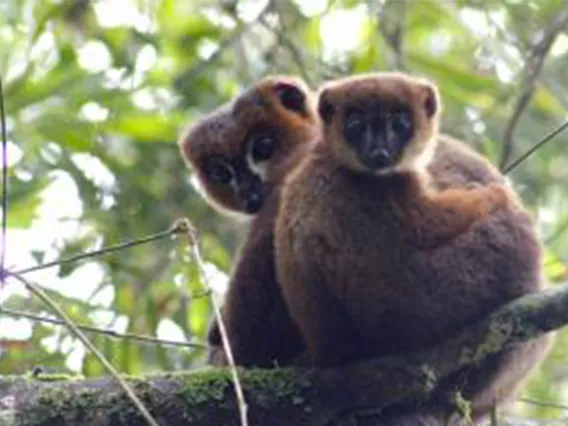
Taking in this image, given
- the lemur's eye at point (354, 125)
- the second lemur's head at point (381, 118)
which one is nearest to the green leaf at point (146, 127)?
the second lemur's head at point (381, 118)

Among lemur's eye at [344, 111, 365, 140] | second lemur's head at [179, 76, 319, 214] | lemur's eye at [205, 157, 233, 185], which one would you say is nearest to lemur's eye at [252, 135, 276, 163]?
second lemur's head at [179, 76, 319, 214]

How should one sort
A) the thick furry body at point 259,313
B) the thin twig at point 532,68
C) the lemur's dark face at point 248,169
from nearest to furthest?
the thick furry body at point 259,313 → the lemur's dark face at point 248,169 → the thin twig at point 532,68

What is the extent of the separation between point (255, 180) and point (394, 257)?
155 centimetres

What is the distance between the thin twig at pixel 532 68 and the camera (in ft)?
32.0

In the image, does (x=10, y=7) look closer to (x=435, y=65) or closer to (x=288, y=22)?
(x=288, y=22)

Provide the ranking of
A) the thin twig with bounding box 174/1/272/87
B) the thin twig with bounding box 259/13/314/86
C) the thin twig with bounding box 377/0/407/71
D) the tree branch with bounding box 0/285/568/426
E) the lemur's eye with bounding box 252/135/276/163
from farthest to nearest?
the thin twig with bounding box 174/1/272/87, the thin twig with bounding box 259/13/314/86, the thin twig with bounding box 377/0/407/71, the lemur's eye with bounding box 252/135/276/163, the tree branch with bounding box 0/285/568/426

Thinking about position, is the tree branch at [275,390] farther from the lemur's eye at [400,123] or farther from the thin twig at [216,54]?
the thin twig at [216,54]

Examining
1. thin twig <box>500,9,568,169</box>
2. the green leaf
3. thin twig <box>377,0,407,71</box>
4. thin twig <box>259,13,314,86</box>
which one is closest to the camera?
thin twig <box>500,9,568,169</box>

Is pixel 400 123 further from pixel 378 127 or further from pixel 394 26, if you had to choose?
pixel 394 26

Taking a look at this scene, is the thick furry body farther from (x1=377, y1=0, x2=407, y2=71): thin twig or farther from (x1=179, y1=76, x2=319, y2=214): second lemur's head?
(x1=377, y1=0, x2=407, y2=71): thin twig

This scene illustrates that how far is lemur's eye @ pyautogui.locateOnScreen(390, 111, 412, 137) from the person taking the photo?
6.86 meters

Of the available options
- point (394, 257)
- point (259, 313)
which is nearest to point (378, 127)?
point (394, 257)

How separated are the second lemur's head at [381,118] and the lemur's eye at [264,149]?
2.90 feet

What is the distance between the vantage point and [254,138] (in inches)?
311
